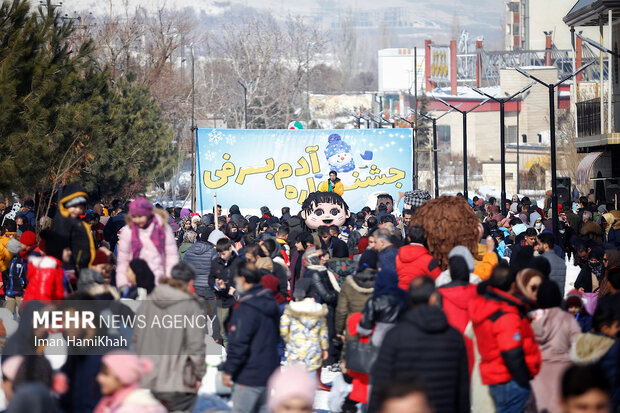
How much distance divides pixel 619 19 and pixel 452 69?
233 feet

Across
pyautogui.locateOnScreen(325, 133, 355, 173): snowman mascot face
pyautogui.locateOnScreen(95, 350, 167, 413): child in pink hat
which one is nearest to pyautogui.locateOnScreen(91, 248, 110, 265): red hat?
pyautogui.locateOnScreen(95, 350, 167, 413): child in pink hat

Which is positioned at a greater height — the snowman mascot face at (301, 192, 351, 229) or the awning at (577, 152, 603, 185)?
the awning at (577, 152, 603, 185)

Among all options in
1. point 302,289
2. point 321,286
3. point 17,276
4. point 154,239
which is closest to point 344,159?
point 17,276

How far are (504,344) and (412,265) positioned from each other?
9.19 feet

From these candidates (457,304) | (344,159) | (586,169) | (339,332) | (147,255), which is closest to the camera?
(457,304)

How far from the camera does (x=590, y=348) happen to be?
7.96m

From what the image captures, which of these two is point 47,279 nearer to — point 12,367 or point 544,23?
point 12,367

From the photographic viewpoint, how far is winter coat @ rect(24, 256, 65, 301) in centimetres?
924

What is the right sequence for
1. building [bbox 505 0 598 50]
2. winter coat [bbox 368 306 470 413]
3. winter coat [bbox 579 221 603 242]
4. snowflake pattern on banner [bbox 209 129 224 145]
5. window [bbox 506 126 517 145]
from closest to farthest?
winter coat [bbox 368 306 470 413], winter coat [bbox 579 221 603 242], snowflake pattern on banner [bbox 209 129 224 145], window [bbox 506 126 517 145], building [bbox 505 0 598 50]

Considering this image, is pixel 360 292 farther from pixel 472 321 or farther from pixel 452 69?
pixel 452 69

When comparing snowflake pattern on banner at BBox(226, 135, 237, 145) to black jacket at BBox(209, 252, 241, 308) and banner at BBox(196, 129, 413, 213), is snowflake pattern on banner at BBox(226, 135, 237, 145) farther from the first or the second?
black jacket at BBox(209, 252, 241, 308)

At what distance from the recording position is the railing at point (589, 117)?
1329 inches

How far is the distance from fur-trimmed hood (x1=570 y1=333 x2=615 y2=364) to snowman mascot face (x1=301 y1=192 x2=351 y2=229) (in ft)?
38.1

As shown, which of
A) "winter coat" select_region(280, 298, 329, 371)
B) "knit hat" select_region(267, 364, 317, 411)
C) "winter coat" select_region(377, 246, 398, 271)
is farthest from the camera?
"winter coat" select_region(377, 246, 398, 271)
